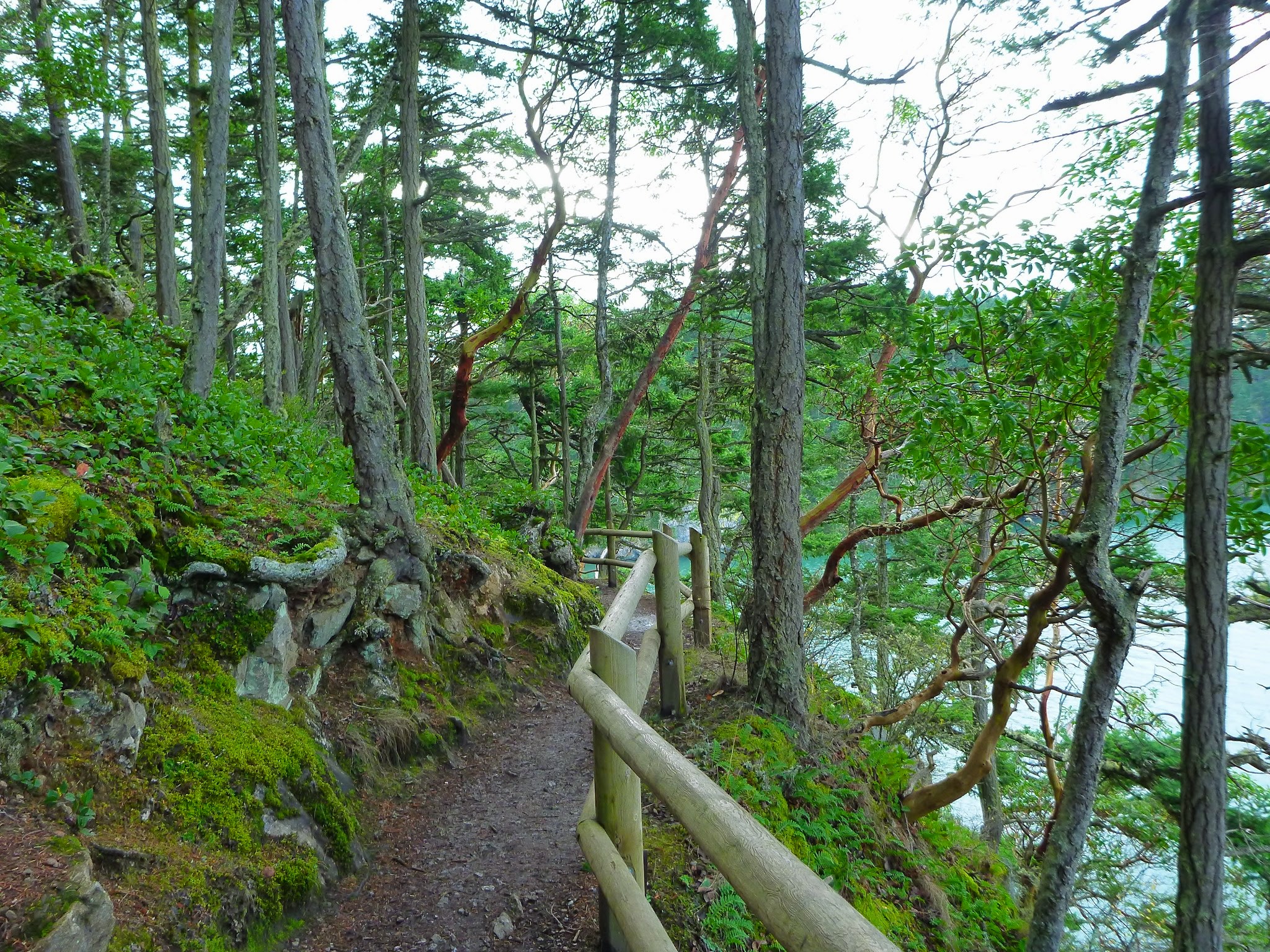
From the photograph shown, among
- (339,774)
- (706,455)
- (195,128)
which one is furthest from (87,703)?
(706,455)

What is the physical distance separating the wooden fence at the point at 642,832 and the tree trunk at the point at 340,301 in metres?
2.38

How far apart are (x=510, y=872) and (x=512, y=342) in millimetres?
14800

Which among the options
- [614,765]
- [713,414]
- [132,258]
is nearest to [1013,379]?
[614,765]

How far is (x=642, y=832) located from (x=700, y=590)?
4512mm

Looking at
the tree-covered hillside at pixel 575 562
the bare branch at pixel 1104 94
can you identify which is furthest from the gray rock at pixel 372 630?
the bare branch at pixel 1104 94

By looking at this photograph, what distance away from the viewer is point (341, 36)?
11461 millimetres

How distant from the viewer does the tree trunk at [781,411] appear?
16.3 ft

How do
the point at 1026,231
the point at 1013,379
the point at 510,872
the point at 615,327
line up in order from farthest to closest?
the point at 615,327
the point at 1013,379
the point at 1026,231
the point at 510,872

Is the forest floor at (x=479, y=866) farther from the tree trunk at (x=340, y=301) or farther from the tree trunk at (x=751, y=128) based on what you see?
the tree trunk at (x=751, y=128)

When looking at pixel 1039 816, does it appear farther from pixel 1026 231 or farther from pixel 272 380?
pixel 272 380

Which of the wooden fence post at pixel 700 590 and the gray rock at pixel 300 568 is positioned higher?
the gray rock at pixel 300 568

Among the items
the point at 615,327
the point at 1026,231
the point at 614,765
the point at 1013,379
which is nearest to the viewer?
the point at 614,765

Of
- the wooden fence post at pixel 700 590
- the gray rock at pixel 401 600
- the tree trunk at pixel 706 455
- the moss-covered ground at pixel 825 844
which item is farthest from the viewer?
the tree trunk at pixel 706 455

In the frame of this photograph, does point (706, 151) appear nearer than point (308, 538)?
No
